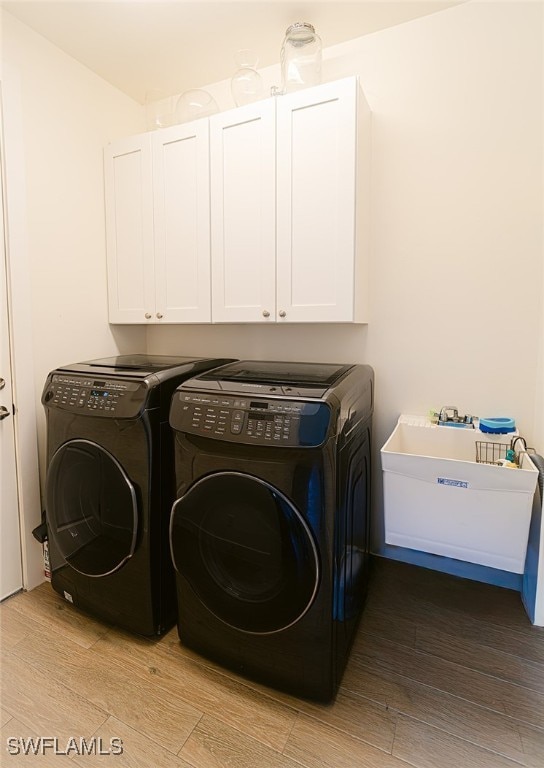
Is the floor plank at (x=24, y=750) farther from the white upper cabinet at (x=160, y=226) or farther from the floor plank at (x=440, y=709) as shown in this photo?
the white upper cabinet at (x=160, y=226)

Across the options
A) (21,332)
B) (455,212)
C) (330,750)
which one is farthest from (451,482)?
(21,332)

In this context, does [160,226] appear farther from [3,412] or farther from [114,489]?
[114,489]

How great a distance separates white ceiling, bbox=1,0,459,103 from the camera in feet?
5.39

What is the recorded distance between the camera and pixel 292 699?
1.28 metres

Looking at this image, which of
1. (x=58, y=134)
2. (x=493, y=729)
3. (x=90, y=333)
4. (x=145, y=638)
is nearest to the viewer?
(x=493, y=729)

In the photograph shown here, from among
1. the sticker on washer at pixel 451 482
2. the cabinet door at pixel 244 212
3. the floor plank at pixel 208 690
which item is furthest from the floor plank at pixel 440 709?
the cabinet door at pixel 244 212

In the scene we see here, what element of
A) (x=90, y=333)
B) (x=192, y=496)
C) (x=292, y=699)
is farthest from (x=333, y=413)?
(x=90, y=333)

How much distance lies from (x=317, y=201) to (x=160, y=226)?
0.87 meters

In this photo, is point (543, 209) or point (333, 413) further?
point (543, 209)

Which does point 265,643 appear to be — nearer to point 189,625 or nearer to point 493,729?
point 189,625

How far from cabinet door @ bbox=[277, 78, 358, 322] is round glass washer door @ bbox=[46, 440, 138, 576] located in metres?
1.01

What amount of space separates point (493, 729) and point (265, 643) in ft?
2.36

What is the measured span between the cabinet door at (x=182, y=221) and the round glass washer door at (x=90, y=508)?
0.83 metres

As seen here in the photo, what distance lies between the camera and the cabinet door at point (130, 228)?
2.04 m
